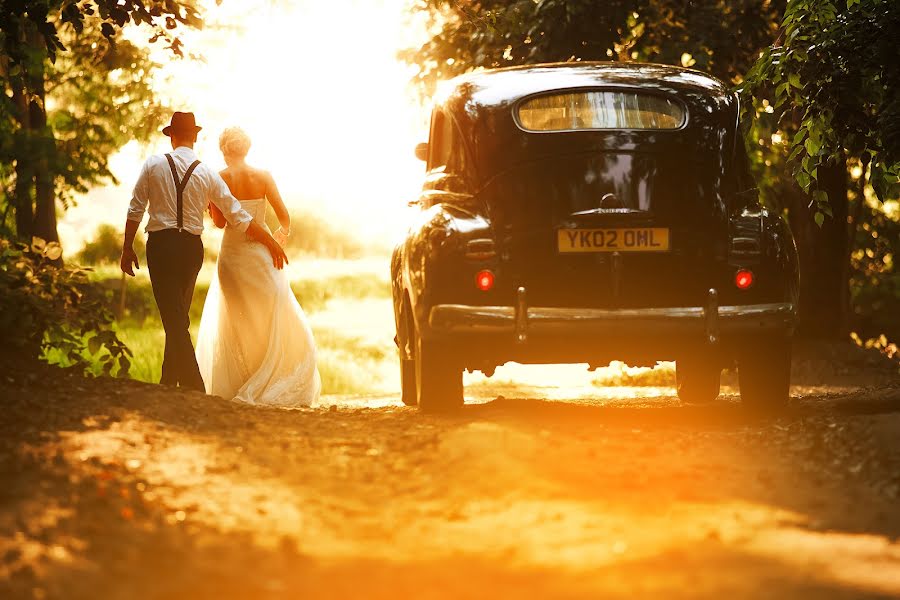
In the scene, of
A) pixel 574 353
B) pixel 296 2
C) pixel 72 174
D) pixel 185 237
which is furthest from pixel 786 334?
pixel 72 174

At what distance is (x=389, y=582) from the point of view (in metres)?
4.18

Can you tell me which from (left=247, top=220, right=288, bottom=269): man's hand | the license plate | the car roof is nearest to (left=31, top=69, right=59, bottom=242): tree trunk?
(left=247, top=220, right=288, bottom=269): man's hand

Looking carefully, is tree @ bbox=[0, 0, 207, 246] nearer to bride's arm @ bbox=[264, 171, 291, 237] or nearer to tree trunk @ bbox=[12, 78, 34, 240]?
tree trunk @ bbox=[12, 78, 34, 240]

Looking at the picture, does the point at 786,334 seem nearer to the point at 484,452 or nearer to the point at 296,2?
the point at 484,452

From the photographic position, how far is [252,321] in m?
10.3

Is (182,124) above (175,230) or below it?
above

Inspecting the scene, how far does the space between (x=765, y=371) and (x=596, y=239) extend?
4.79 feet

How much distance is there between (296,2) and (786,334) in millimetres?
8143

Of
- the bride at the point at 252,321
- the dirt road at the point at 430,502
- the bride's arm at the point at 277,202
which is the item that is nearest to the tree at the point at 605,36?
the bride's arm at the point at 277,202

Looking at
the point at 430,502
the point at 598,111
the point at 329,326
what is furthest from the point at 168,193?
the point at 329,326

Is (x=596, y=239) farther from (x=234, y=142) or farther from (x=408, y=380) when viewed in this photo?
(x=234, y=142)

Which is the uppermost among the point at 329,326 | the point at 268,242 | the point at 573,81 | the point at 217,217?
the point at 573,81

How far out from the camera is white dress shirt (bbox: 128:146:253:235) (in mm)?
8906

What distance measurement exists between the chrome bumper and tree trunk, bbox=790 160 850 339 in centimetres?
921
